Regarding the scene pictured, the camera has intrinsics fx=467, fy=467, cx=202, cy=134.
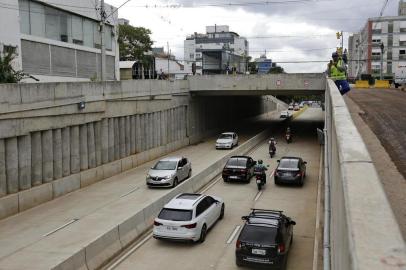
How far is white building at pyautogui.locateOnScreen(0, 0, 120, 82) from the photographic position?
98.2 feet

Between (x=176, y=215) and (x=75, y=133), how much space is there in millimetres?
10567

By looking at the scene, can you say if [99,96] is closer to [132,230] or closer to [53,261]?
[132,230]

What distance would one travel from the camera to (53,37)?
116ft

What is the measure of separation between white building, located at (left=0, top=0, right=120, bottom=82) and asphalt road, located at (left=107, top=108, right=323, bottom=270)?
1432 cm

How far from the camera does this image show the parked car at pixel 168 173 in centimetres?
2325

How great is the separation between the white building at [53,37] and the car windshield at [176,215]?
617 inches

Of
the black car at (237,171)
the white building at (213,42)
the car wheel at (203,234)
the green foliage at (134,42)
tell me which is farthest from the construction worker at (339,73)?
the white building at (213,42)

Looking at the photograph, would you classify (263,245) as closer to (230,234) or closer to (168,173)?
(230,234)

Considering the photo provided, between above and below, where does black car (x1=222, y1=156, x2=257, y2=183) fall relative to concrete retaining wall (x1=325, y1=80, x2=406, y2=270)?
below

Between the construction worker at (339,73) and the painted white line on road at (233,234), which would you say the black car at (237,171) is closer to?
the construction worker at (339,73)

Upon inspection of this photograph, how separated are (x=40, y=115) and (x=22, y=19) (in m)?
13.3

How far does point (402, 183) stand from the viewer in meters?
6.16

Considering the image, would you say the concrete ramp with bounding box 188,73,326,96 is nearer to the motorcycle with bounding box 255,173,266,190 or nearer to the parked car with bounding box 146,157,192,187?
the parked car with bounding box 146,157,192,187

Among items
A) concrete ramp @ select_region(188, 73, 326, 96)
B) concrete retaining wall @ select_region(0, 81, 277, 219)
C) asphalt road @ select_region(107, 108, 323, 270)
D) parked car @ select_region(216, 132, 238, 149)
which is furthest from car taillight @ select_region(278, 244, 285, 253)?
concrete ramp @ select_region(188, 73, 326, 96)
